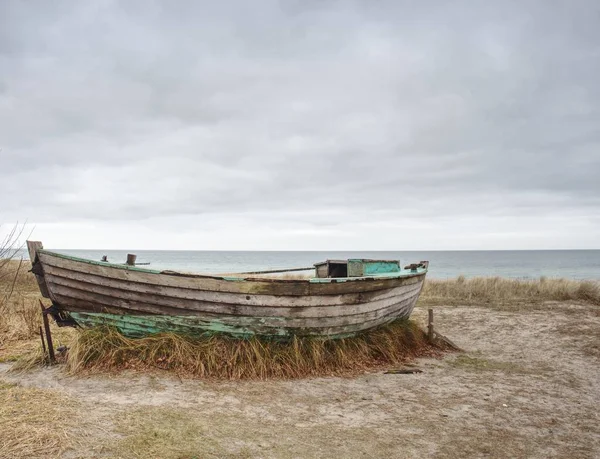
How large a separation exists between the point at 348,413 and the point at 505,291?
549 inches

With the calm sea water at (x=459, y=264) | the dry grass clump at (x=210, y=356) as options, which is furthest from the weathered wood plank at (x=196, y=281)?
the calm sea water at (x=459, y=264)

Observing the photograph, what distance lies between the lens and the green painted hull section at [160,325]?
6.22m

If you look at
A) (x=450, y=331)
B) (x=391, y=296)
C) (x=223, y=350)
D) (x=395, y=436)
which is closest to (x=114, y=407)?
(x=223, y=350)

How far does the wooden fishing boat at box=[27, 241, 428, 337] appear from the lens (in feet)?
20.0

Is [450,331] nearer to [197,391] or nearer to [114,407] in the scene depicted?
[197,391]

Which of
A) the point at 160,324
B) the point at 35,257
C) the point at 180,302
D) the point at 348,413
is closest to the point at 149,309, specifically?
the point at 160,324

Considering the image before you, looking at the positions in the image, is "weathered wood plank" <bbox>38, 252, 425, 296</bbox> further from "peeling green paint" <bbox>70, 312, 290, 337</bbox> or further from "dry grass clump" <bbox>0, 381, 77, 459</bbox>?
"dry grass clump" <bbox>0, 381, 77, 459</bbox>

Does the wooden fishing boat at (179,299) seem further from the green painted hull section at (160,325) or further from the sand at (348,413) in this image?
the sand at (348,413)

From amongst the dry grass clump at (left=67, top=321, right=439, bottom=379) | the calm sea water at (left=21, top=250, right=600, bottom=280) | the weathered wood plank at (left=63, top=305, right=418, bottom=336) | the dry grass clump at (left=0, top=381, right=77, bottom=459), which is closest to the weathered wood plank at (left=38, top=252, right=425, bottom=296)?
the weathered wood plank at (left=63, top=305, right=418, bottom=336)

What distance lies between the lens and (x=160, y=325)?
20.6 feet

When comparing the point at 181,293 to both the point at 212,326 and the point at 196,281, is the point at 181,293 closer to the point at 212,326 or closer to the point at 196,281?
the point at 196,281

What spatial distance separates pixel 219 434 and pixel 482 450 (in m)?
2.51

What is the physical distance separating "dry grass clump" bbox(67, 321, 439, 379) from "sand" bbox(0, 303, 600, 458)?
24 cm

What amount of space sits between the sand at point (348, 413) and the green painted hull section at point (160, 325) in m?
0.70
